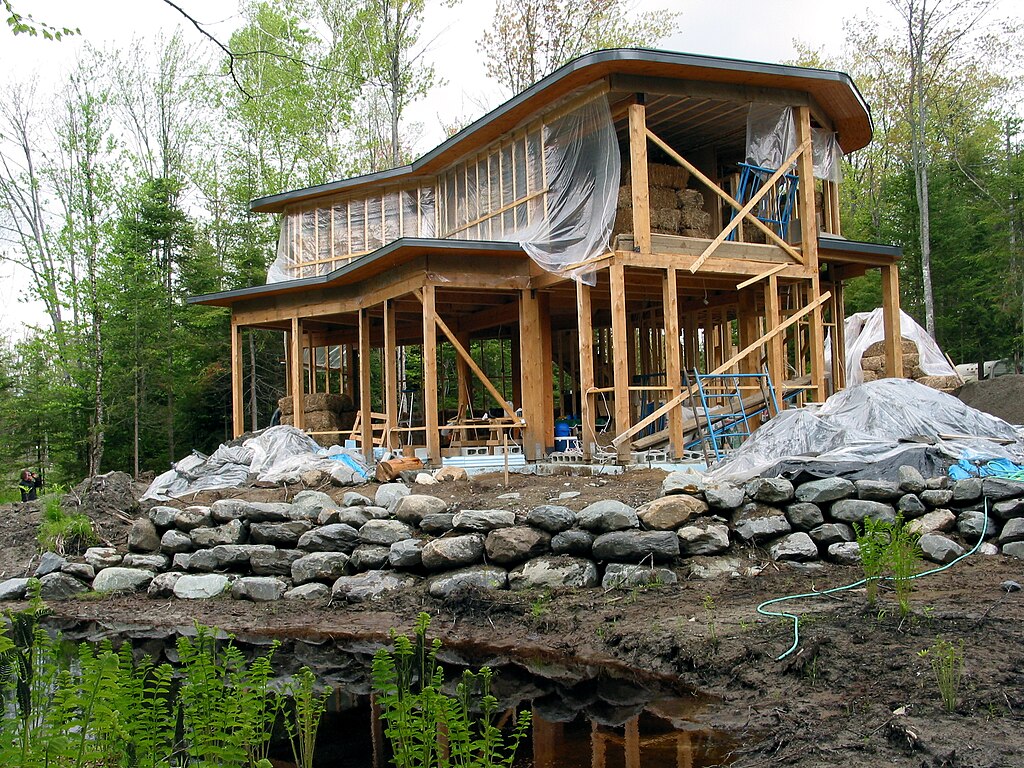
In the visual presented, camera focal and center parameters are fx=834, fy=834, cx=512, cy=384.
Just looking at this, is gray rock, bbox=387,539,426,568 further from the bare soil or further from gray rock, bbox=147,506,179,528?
gray rock, bbox=147,506,179,528

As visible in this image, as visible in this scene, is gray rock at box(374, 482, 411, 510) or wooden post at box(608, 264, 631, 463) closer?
gray rock at box(374, 482, 411, 510)

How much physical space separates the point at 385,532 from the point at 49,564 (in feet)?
16.0

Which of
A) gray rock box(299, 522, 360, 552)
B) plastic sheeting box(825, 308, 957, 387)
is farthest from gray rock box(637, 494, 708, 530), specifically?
plastic sheeting box(825, 308, 957, 387)

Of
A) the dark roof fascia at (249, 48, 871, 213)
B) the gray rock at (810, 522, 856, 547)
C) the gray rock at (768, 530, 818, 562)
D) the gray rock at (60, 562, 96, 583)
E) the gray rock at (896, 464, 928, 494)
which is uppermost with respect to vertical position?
the dark roof fascia at (249, 48, 871, 213)

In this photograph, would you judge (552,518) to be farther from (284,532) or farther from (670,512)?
(284,532)

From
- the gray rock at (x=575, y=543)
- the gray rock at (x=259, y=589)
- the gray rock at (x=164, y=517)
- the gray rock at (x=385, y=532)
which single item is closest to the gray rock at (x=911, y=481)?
the gray rock at (x=575, y=543)

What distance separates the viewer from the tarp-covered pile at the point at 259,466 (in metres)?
13.3

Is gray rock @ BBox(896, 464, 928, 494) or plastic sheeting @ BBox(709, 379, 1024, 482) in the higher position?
plastic sheeting @ BBox(709, 379, 1024, 482)

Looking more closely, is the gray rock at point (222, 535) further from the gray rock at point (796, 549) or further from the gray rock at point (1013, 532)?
the gray rock at point (1013, 532)

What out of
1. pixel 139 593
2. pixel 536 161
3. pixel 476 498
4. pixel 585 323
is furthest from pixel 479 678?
pixel 536 161

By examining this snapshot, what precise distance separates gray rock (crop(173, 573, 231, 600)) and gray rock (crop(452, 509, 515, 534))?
10.3ft

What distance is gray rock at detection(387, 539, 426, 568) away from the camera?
952 centimetres

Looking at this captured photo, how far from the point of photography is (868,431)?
10.2 meters

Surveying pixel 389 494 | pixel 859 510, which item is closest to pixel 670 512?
pixel 859 510
